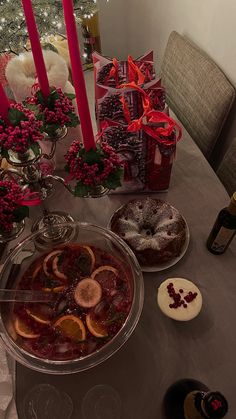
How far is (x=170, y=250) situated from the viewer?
2.54 ft

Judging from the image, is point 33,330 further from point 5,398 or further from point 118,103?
point 118,103

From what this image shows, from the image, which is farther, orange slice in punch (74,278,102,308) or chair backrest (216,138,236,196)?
chair backrest (216,138,236,196)

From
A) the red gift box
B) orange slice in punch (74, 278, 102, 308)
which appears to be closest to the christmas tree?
the red gift box

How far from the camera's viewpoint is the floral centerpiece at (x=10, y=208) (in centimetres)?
52

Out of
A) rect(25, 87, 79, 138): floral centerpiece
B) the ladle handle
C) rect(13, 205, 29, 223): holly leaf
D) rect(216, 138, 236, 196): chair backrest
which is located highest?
rect(25, 87, 79, 138): floral centerpiece

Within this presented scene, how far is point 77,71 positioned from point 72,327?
0.48 m

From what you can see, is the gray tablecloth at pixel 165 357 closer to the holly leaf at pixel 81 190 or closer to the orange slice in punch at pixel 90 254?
the orange slice in punch at pixel 90 254

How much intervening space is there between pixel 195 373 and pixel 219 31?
117 centimetres

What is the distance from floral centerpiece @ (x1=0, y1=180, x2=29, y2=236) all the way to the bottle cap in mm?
424

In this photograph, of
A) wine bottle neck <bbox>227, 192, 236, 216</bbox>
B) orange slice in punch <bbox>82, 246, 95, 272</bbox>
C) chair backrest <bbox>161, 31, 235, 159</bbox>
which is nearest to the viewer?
wine bottle neck <bbox>227, 192, 236, 216</bbox>

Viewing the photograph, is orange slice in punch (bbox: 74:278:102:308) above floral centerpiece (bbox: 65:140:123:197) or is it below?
below

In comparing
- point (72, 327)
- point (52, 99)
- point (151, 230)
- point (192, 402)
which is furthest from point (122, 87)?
point (192, 402)

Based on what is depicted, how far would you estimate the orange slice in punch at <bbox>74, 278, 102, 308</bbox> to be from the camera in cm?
68

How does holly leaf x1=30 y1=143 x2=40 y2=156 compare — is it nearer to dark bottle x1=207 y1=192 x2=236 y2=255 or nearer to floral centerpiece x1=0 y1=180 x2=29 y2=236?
floral centerpiece x1=0 y1=180 x2=29 y2=236
